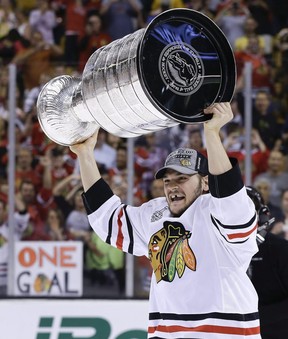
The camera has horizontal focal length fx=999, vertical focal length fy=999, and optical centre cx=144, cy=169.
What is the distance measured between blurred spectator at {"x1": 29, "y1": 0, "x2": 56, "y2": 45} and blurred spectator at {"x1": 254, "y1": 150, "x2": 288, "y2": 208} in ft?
11.8

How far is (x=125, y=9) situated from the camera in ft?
32.9

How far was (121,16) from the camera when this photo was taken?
32.6 feet

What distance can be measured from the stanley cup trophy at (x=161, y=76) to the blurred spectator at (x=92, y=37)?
5.60 metres

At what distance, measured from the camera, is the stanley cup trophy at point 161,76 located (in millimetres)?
3369

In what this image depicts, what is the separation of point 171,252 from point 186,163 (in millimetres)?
365

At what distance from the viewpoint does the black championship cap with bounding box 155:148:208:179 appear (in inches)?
153

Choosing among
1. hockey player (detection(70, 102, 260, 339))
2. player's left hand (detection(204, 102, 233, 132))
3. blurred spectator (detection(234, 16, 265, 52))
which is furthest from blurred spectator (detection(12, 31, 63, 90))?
player's left hand (detection(204, 102, 233, 132))

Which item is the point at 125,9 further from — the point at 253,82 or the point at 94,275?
the point at 94,275

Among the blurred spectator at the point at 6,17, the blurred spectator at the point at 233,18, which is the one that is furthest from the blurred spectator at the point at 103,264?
the blurred spectator at the point at 6,17

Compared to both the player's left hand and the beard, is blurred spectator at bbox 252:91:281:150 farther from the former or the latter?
the player's left hand

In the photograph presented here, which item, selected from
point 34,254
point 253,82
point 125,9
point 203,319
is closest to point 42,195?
point 34,254

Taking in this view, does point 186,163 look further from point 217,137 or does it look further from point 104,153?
point 104,153

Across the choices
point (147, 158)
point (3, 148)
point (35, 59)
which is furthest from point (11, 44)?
point (147, 158)

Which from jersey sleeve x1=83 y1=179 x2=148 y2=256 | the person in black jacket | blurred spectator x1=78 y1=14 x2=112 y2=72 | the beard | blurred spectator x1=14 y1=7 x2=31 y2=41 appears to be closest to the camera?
the beard
